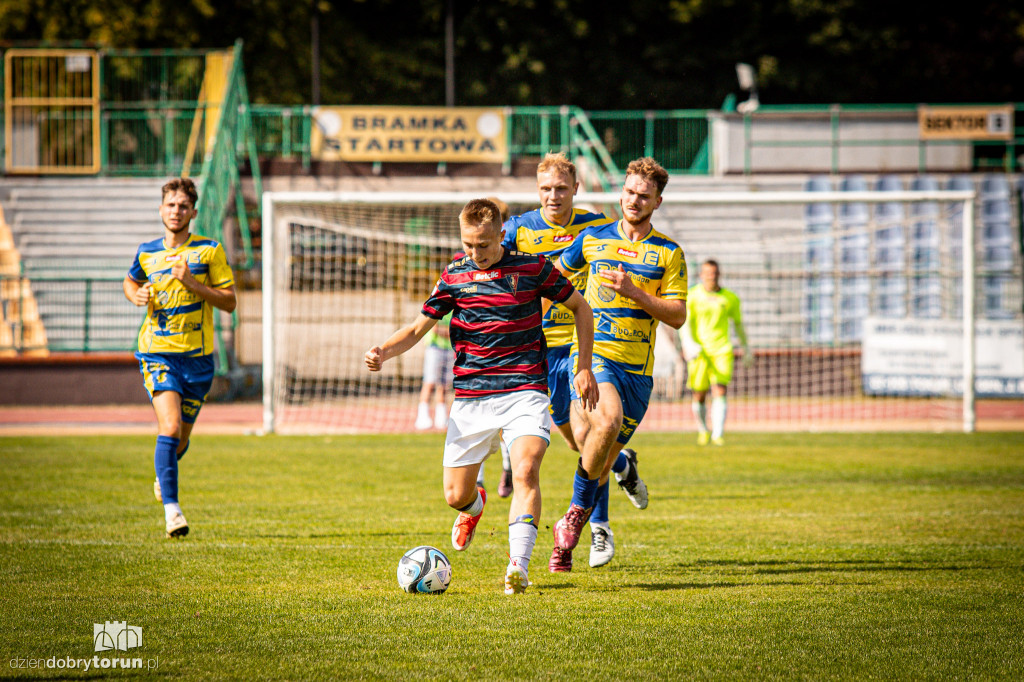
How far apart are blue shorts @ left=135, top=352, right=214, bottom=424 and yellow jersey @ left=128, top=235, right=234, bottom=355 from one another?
0.17ft

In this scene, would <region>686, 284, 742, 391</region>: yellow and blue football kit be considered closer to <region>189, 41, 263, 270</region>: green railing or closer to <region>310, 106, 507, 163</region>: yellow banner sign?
<region>189, 41, 263, 270</region>: green railing

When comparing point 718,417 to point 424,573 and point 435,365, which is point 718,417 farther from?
point 424,573

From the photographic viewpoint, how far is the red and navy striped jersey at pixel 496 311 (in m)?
5.76

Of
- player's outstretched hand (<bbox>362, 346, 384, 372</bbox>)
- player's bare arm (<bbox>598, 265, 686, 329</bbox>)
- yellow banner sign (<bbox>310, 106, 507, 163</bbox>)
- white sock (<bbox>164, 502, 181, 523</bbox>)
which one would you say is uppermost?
yellow banner sign (<bbox>310, 106, 507, 163</bbox>)

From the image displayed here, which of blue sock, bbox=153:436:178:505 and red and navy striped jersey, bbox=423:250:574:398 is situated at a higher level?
red and navy striped jersey, bbox=423:250:574:398

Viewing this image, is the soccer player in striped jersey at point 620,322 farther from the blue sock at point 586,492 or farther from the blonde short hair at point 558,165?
the blonde short hair at point 558,165

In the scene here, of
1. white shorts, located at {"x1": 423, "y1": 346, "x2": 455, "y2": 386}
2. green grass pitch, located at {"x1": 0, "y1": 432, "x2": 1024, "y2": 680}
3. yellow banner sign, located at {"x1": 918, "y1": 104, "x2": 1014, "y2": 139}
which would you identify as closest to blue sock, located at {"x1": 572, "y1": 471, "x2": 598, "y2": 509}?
green grass pitch, located at {"x1": 0, "y1": 432, "x2": 1024, "y2": 680}

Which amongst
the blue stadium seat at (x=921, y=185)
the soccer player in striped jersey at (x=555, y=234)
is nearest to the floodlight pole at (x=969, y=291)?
the soccer player in striped jersey at (x=555, y=234)

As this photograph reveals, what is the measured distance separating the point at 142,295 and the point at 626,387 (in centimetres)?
332

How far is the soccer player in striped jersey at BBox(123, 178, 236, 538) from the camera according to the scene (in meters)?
7.34

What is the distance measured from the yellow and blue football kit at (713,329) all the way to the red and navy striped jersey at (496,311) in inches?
316

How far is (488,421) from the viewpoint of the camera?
5.75 m

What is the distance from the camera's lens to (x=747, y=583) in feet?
20.1

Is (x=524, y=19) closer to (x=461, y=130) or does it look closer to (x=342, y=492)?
(x=461, y=130)
